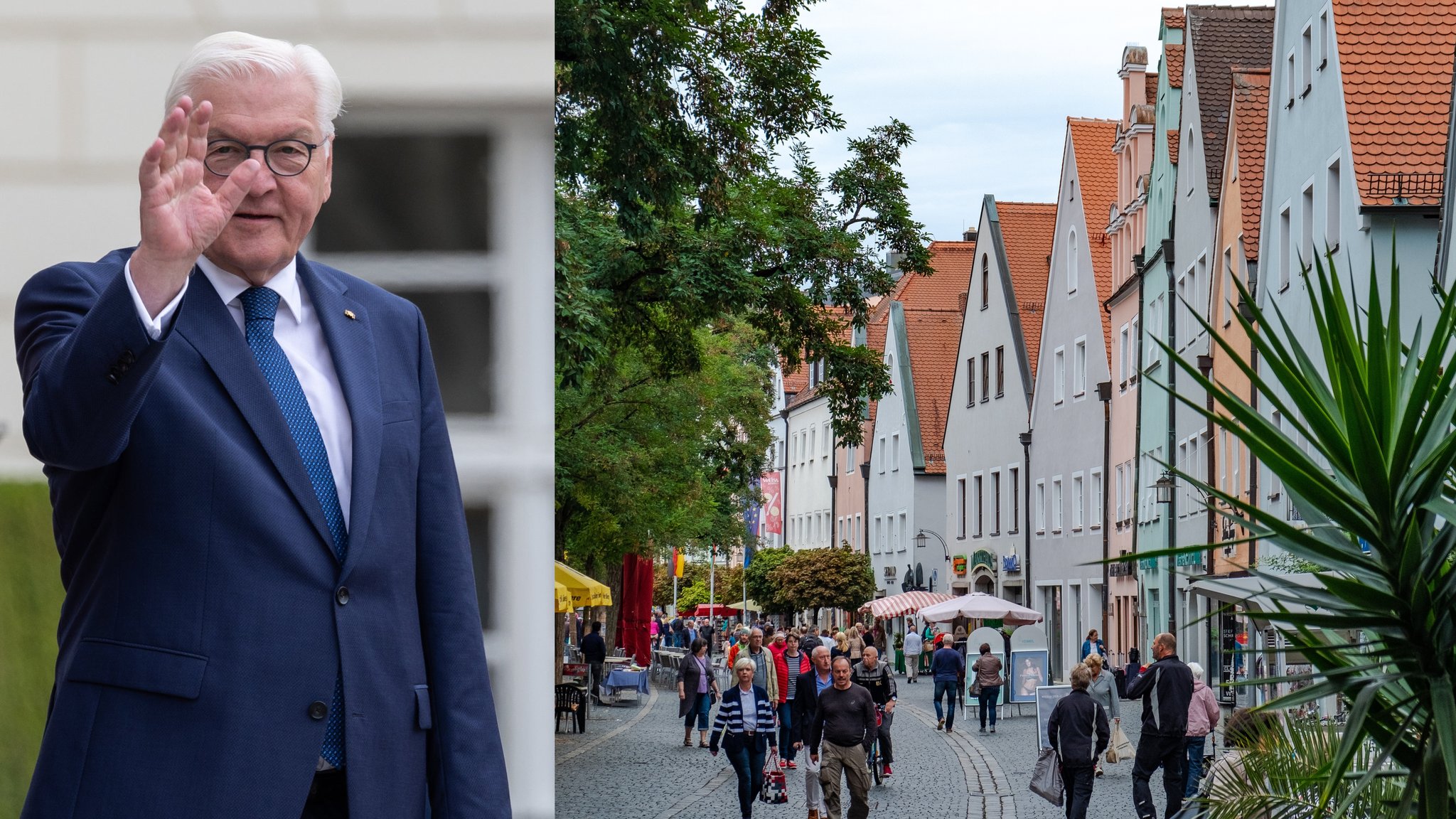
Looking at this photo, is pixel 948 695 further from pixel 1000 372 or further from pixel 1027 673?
pixel 1000 372

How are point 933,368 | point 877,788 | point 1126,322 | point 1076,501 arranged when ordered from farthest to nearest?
point 933,368, point 1076,501, point 1126,322, point 877,788

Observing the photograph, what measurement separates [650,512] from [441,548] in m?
27.2

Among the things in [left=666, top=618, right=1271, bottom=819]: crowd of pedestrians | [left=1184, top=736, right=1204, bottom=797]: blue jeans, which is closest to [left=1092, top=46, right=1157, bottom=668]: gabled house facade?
[left=666, top=618, right=1271, bottom=819]: crowd of pedestrians

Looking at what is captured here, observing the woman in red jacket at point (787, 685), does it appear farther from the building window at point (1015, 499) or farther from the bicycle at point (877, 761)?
the building window at point (1015, 499)

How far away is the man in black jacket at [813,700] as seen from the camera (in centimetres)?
1606

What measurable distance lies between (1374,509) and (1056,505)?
45.0 m

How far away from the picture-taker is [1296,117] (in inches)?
1085

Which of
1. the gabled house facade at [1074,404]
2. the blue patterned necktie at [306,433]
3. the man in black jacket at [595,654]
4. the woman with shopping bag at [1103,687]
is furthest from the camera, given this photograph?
the gabled house facade at [1074,404]

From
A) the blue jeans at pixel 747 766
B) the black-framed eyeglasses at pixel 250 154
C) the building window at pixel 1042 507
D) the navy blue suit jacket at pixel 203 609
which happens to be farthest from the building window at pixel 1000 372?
the navy blue suit jacket at pixel 203 609

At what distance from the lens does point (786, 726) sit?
22.6 m

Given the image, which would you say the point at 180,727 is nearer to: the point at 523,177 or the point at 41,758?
the point at 41,758

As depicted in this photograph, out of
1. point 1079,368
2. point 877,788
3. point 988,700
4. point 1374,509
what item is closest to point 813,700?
point 877,788

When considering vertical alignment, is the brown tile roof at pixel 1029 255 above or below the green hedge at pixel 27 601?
above

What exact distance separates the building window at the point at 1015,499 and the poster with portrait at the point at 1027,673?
72.3 feet
